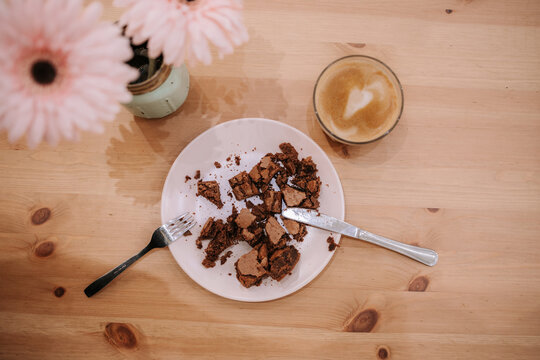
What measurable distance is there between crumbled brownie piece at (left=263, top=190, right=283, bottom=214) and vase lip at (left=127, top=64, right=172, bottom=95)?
0.52 m

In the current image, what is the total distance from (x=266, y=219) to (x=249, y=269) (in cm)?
19

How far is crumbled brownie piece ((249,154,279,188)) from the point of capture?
1198 millimetres

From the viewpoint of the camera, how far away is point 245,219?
117 centimetres

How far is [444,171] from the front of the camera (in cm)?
132

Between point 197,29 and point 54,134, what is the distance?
0.39m

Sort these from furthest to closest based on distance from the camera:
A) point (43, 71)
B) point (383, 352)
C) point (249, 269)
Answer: point (383, 352) < point (249, 269) < point (43, 71)

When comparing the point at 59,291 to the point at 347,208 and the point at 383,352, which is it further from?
the point at 383,352

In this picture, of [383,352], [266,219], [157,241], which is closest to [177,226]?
[157,241]

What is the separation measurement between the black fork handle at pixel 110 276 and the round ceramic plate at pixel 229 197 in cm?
12

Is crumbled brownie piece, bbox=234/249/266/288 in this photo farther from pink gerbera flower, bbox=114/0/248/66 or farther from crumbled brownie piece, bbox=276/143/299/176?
pink gerbera flower, bbox=114/0/248/66

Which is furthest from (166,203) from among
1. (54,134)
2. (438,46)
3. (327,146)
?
(438,46)

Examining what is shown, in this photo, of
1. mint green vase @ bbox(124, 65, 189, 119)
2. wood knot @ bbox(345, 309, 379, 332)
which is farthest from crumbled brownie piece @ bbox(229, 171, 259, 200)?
wood knot @ bbox(345, 309, 379, 332)

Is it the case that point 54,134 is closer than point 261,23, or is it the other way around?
point 54,134

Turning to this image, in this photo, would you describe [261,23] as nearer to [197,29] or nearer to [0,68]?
[197,29]
